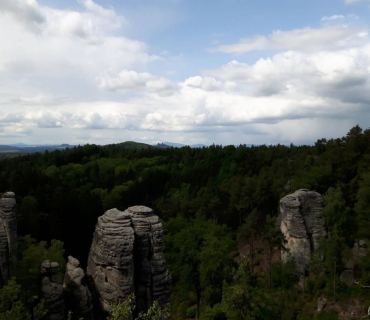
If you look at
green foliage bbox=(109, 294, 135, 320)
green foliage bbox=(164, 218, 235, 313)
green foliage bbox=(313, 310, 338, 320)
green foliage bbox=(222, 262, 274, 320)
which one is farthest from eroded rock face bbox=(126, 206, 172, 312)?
green foliage bbox=(313, 310, 338, 320)

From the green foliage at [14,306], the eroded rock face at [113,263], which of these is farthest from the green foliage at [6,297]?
the eroded rock face at [113,263]

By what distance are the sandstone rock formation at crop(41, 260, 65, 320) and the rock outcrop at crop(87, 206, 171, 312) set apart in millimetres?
2681

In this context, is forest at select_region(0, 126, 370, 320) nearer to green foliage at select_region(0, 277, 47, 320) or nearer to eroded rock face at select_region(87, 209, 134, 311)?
green foliage at select_region(0, 277, 47, 320)

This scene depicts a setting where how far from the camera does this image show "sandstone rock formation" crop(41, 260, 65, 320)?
57.2 ft

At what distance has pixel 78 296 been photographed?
18344 mm

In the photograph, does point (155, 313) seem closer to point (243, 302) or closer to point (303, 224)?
point (243, 302)

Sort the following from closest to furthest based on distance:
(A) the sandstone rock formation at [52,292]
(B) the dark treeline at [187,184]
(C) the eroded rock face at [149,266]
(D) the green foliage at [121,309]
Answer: (D) the green foliage at [121,309] → (A) the sandstone rock formation at [52,292] → (C) the eroded rock face at [149,266] → (B) the dark treeline at [187,184]

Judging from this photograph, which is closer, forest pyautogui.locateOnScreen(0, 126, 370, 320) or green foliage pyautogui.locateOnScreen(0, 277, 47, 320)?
green foliage pyautogui.locateOnScreen(0, 277, 47, 320)

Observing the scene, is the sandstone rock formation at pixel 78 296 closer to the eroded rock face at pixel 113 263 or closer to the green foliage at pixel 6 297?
the eroded rock face at pixel 113 263

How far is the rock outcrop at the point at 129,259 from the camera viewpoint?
19656 millimetres

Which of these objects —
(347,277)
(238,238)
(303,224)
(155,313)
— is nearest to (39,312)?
(155,313)

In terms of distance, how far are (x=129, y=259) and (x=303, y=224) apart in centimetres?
3501

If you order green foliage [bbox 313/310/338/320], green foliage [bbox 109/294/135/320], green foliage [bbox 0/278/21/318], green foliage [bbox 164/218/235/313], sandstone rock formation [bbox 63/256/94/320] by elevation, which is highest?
green foliage [bbox 109/294/135/320]

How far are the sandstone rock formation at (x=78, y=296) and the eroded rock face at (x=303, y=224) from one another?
35619 millimetres
